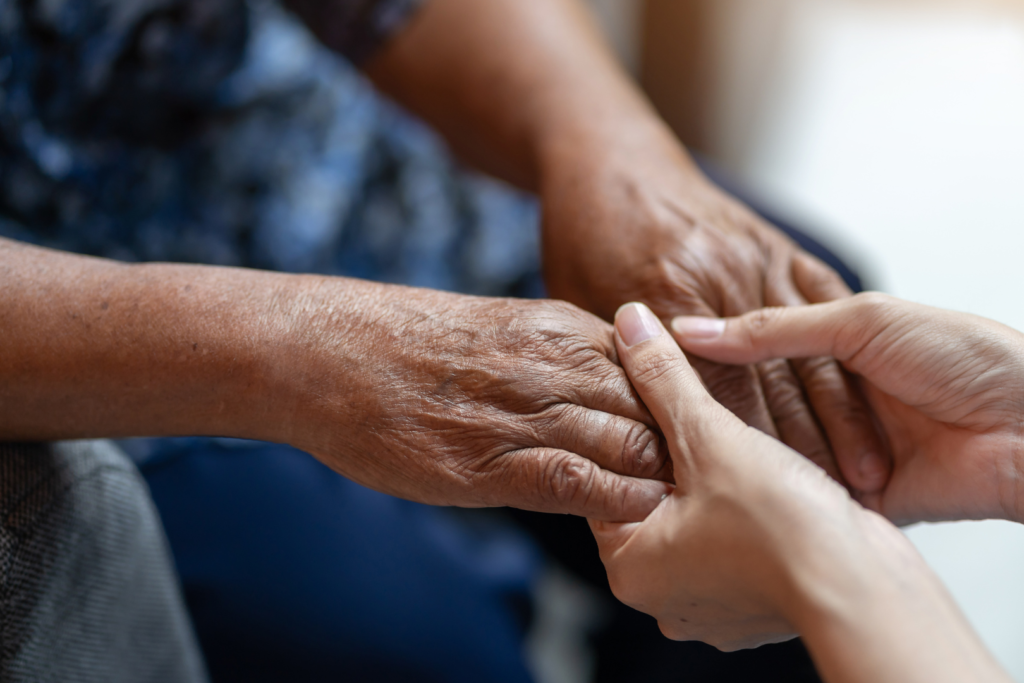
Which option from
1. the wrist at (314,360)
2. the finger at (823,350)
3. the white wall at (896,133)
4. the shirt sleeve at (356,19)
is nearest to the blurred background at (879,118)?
the white wall at (896,133)

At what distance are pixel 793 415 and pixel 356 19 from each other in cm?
94

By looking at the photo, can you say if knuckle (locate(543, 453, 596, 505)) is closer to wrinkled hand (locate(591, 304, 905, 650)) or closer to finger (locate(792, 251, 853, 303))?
wrinkled hand (locate(591, 304, 905, 650))

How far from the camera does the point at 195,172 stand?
44.9 inches

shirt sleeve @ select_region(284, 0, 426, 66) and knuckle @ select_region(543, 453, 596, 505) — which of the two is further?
shirt sleeve @ select_region(284, 0, 426, 66)

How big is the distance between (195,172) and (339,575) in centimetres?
69

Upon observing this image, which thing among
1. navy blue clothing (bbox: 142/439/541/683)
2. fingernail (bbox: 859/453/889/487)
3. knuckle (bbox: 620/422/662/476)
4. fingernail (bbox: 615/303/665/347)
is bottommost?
navy blue clothing (bbox: 142/439/541/683)

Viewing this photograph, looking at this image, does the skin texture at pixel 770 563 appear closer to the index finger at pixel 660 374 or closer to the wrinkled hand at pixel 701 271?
the index finger at pixel 660 374

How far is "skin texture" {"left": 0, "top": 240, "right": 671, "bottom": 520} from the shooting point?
691 mm

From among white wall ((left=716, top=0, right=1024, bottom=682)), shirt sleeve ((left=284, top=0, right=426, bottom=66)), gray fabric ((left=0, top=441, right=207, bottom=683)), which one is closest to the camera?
gray fabric ((left=0, top=441, right=207, bottom=683))

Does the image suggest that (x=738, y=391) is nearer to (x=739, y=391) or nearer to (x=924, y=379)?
(x=739, y=391)

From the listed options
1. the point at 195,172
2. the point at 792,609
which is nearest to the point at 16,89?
the point at 195,172

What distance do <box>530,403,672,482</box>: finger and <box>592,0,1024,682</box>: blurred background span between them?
1229 mm

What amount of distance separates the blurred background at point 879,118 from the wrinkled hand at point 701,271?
0.90 meters

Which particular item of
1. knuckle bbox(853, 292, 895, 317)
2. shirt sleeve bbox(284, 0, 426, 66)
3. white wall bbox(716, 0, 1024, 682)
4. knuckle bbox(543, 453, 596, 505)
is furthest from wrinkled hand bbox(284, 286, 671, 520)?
white wall bbox(716, 0, 1024, 682)
